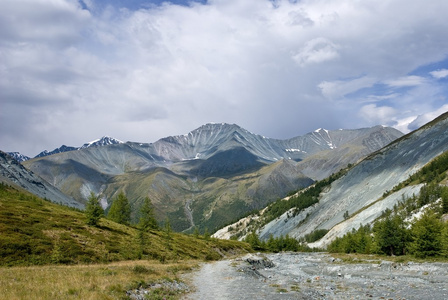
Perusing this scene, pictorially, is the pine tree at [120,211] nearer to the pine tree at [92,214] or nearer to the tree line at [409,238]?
the pine tree at [92,214]

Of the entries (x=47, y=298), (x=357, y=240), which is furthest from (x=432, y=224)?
(x=47, y=298)

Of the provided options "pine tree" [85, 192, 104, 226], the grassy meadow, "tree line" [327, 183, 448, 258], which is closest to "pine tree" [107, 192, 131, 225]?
the grassy meadow

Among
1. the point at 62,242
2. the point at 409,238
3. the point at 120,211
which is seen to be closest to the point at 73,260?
the point at 62,242

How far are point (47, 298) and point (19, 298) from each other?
4.86 feet

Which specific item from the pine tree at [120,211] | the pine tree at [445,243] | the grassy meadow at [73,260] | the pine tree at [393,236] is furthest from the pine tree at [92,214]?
the pine tree at [445,243]

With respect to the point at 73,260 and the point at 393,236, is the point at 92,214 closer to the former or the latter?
the point at 73,260

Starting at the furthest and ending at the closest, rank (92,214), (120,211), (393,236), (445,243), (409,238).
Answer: (120,211), (92,214), (393,236), (409,238), (445,243)

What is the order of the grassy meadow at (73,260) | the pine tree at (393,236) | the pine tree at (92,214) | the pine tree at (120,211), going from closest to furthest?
the grassy meadow at (73,260) → the pine tree at (393,236) → the pine tree at (92,214) → the pine tree at (120,211)

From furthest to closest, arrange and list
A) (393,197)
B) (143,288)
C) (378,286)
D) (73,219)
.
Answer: (393,197) → (73,219) → (378,286) → (143,288)

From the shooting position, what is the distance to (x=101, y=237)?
217 feet

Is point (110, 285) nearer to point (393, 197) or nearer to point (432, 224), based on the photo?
point (432, 224)

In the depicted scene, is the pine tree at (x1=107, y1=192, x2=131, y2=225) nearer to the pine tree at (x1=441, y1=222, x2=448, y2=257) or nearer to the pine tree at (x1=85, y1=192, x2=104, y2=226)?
the pine tree at (x1=85, y1=192, x2=104, y2=226)

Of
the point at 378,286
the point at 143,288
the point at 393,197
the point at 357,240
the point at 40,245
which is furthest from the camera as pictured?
the point at 393,197

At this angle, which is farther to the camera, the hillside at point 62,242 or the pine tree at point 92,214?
the pine tree at point 92,214
